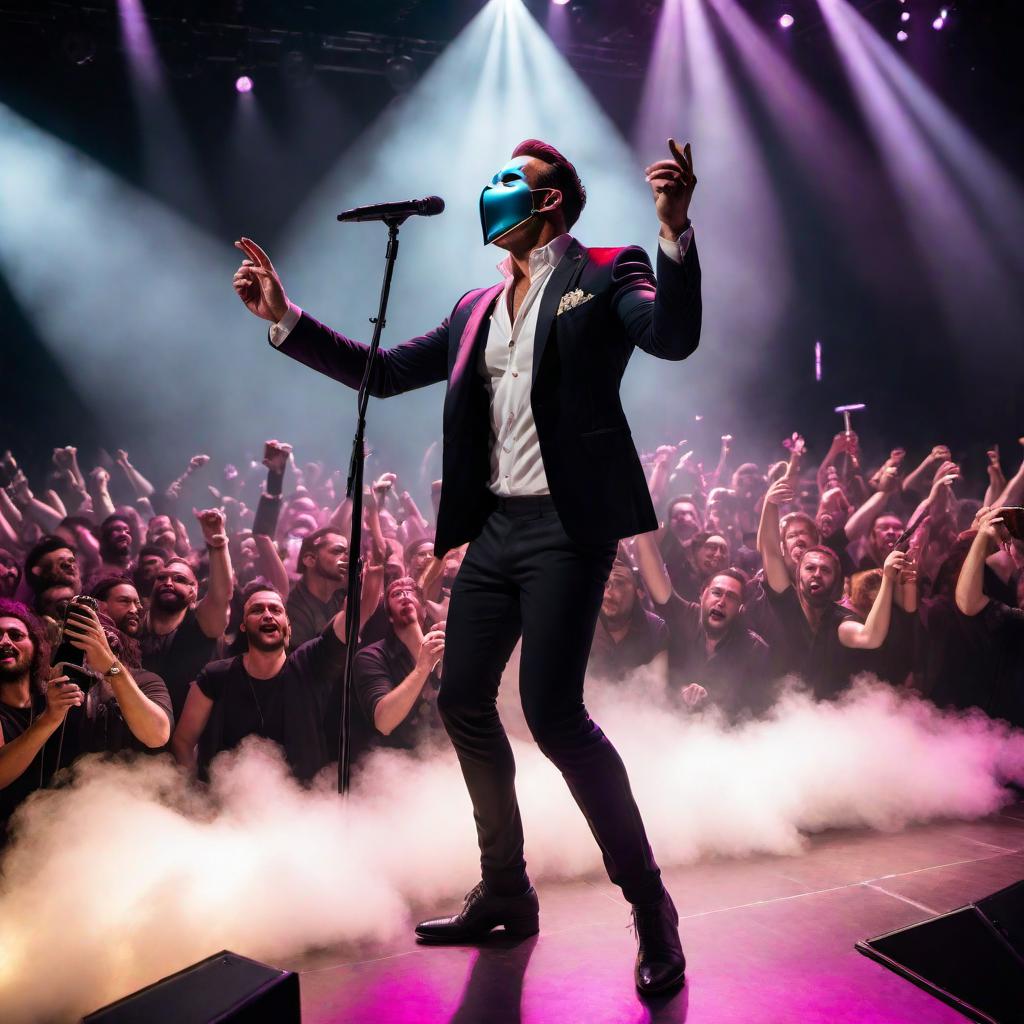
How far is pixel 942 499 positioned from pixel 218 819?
3931 mm

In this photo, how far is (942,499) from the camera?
4.72 metres

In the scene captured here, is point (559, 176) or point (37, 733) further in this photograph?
point (37, 733)

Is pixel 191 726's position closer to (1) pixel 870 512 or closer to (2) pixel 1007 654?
(2) pixel 1007 654

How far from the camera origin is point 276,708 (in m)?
3.12

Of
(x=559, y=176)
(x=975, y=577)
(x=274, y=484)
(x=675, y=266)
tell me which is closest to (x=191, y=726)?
(x=274, y=484)

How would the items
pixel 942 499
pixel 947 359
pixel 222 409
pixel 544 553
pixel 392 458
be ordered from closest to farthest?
pixel 544 553 → pixel 942 499 → pixel 222 409 → pixel 947 359 → pixel 392 458

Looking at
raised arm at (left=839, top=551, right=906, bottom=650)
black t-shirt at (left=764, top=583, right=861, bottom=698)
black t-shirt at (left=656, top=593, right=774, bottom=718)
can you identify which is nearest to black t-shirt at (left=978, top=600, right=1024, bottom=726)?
raised arm at (left=839, top=551, right=906, bottom=650)

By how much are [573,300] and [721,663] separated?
2.57m

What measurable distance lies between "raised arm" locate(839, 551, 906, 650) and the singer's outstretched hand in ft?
10.1

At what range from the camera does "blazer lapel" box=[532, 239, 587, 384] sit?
1.93 meters

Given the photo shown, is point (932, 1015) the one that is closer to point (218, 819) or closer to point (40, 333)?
point (218, 819)

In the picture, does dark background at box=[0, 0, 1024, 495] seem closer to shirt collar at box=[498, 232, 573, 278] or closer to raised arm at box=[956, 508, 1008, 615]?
raised arm at box=[956, 508, 1008, 615]

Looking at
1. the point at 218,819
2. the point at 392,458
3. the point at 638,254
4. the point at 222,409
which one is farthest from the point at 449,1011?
the point at 392,458

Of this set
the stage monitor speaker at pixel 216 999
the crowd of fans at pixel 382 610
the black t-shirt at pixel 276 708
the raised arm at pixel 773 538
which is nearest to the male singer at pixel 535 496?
the stage monitor speaker at pixel 216 999
